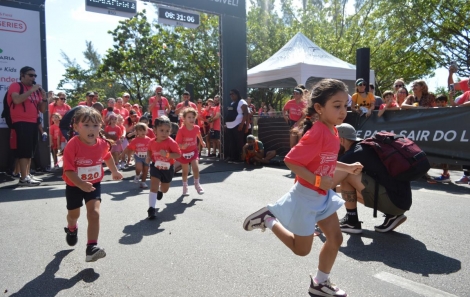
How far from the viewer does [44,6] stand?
9727mm

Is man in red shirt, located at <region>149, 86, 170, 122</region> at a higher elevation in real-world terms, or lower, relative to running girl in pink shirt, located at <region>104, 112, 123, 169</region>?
higher

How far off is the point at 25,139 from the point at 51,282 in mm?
5561

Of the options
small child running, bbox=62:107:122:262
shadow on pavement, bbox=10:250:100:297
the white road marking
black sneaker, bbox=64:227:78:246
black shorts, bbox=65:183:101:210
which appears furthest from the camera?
black sneaker, bbox=64:227:78:246

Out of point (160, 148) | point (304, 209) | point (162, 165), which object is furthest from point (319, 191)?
point (160, 148)

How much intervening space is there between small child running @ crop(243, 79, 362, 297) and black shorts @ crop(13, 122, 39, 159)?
675 centimetres

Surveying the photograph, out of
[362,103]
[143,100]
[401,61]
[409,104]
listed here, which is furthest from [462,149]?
[143,100]

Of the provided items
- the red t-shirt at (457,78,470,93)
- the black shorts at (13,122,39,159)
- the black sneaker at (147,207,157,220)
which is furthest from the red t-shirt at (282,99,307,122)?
the black shorts at (13,122,39,159)

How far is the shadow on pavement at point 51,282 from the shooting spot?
3.15 m

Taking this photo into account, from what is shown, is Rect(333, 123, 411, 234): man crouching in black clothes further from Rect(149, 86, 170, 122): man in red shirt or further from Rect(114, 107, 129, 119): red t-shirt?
Rect(114, 107, 129, 119): red t-shirt

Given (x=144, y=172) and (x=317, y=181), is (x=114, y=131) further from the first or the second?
(x=317, y=181)

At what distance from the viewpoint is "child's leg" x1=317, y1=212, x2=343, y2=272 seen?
288 cm

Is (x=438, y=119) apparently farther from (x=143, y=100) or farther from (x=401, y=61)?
(x=143, y=100)

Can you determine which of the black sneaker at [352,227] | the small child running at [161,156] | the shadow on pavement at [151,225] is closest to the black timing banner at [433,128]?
the black sneaker at [352,227]

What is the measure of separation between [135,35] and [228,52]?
81.2ft
